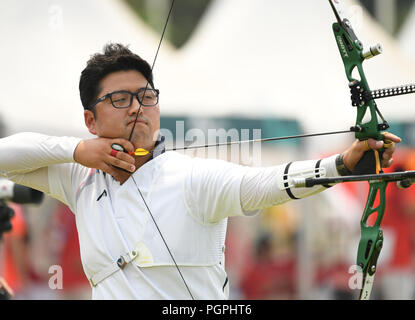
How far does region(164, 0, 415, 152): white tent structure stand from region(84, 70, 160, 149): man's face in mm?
3239

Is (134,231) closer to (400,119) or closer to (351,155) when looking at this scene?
(351,155)

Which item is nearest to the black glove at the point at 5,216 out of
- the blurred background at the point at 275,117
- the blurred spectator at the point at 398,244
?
the blurred background at the point at 275,117

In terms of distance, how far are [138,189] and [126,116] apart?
0.24 meters

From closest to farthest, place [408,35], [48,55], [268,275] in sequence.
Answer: [48,55]
[268,275]
[408,35]

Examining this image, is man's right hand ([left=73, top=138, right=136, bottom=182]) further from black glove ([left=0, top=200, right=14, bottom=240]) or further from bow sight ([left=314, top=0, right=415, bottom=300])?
black glove ([left=0, top=200, right=14, bottom=240])

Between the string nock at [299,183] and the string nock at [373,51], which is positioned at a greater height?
the string nock at [373,51]

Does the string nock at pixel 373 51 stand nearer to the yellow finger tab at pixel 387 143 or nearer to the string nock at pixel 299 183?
the yellow finger tab at pixel 387 143

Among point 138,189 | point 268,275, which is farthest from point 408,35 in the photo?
point 138,189

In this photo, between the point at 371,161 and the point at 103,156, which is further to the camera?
the point at 103,156

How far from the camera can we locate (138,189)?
2367 mm

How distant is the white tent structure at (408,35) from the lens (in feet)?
21.5

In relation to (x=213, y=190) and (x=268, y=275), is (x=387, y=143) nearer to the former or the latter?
(x=213, y=190)

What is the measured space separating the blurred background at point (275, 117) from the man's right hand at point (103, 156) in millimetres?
2433

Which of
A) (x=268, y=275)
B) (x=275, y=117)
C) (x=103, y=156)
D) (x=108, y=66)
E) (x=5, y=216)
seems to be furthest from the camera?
(x=268, y=275)
